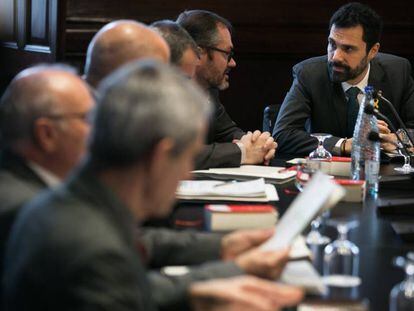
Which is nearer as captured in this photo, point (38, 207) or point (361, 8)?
point (38, 207)

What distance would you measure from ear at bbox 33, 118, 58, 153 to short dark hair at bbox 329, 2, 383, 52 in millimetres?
3504

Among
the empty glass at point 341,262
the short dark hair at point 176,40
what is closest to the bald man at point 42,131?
the empty glass at point 341,262

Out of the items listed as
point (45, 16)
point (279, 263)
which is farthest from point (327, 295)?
point (45, 16)

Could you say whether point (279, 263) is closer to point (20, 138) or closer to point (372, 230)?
point (20, 138)

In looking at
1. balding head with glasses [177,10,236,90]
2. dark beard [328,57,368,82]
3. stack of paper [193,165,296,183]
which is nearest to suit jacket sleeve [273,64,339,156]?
dark beard [328,57,368,82]

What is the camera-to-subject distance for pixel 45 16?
632 centimetres

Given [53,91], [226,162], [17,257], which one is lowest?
[226,162]

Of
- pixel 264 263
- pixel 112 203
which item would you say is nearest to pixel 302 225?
pixel 264 263

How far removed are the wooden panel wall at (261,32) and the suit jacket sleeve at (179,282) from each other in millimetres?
4312

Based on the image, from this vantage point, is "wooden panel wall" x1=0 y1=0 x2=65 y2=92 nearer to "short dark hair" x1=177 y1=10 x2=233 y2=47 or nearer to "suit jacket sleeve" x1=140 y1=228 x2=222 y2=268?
"short dark hair" x1=177 y1=10 x2=233 y2=47

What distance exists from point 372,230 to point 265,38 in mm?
3847

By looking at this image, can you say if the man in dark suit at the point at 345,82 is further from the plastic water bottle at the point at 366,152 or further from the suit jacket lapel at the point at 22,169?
the suit jacket lapel at the point at 22,169

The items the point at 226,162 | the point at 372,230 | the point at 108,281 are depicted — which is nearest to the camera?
the point at 108,281

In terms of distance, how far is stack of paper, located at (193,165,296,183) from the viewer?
3.94 m
